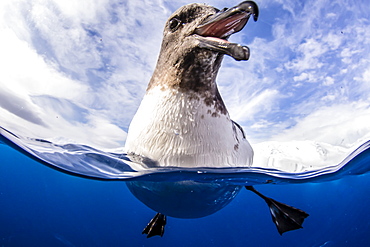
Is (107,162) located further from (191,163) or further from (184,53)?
(184,53)

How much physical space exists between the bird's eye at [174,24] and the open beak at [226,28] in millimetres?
366

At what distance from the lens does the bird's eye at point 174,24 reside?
8.39 ft

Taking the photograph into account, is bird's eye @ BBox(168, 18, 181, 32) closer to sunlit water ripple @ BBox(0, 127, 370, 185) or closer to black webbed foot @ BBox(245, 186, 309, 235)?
sunlit water ripple @ BBox(0, 127, 370, 185)

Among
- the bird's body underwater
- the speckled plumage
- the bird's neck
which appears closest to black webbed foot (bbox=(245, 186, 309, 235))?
the bird's body underwater

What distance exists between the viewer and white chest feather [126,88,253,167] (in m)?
2.30

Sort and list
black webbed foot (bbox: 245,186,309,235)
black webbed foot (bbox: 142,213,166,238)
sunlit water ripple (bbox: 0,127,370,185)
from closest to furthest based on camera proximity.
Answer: sunlit water ripple (bbox: 0,127,370,185)
black webbed foot (bbox: 245,186,309,235)
black webbed foot (bbox: 142,213,166,238)

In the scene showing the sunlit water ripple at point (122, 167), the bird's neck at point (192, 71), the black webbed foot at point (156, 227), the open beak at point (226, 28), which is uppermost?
the open beak at point (226, 28)

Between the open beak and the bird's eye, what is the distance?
0.37m

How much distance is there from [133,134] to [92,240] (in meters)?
15.7

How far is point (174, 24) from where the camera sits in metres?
2.59

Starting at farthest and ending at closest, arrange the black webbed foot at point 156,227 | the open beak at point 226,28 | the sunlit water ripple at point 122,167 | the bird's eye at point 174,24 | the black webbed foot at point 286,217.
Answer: the black webbed foot at point 156,227 → the black webbed foot at point 286,217 → the sunlit water ripple at point 122,167 → the bird's eye at point 174,24 → the open beak at point 226,28

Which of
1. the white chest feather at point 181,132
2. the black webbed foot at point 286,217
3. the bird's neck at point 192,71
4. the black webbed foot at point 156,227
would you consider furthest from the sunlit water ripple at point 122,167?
the black webbed foot at point 156,227

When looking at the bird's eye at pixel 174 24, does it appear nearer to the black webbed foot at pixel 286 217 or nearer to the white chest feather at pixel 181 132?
the white chest feather at pixel 181 132

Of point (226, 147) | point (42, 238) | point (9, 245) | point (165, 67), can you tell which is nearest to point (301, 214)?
point (226, 147)
